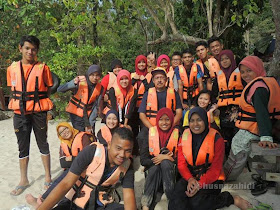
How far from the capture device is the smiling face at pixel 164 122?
3465 millimetres

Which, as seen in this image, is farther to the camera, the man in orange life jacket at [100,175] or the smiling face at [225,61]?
the smiling face at [225,61]

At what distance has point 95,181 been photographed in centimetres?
244

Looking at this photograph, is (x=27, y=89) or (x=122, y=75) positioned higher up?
(x=122, y=75)

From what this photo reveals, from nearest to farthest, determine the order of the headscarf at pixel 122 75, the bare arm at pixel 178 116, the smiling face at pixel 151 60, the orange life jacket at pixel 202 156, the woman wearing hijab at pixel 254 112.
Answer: the woman wearing hijab at pixel 254 112 → the orange life jacket at pixel 202 156 → the bare arm at pixel 178 116 → the headscarf at pixel 122 75 → the smiling face at pixel 151 60

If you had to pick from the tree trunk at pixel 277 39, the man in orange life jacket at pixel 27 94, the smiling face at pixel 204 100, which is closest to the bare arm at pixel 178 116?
the smiling face at pixel 204 100

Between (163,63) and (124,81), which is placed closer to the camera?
(124,81)

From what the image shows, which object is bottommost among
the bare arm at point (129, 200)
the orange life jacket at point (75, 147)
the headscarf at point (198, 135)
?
the bare arm at point (129, 200)

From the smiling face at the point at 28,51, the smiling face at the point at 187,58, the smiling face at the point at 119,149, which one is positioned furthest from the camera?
the smiling face at the point at 187,58

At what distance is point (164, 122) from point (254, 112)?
3.82 ft

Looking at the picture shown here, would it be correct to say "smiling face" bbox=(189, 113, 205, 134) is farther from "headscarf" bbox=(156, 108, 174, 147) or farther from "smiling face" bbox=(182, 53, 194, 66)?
"smiling face" bbox=(182, 53, 194, 66)

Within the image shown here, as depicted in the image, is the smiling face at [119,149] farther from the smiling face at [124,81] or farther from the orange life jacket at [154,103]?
the smiling face at [124,81]

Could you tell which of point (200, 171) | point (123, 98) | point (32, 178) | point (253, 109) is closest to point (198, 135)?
point (200, 171)

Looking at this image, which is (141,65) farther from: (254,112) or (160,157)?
(254,112)

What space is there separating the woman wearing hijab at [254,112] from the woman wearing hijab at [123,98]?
76.4 inches
